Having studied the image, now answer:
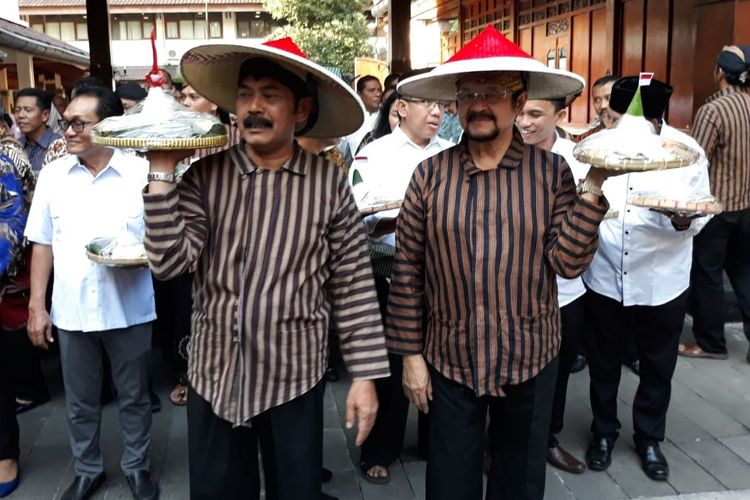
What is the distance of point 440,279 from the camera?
7.84 ft

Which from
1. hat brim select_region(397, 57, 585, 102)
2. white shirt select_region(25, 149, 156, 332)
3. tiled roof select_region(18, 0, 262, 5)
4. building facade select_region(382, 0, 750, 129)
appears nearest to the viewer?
hat brim select_region(397, 57, 585, 102)

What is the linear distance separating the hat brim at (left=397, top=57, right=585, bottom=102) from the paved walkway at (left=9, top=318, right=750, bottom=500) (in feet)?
6.15

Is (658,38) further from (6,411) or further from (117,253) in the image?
(6,411)

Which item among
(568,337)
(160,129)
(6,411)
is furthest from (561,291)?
(6,411)

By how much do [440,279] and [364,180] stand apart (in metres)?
1.03

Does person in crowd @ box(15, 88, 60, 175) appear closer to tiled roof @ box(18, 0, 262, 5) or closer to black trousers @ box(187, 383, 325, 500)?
black trousers @ box(187, 383, 325, 500)

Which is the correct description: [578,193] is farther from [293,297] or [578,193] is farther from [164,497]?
[164,497]

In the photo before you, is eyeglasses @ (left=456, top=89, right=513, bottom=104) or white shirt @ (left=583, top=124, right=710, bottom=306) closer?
eyeglasses @ (left=456, top=89, right=513, bottom=104)

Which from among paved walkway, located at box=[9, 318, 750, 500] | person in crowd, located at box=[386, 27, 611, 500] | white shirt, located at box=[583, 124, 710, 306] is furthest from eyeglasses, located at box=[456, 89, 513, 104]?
paved walkway, located at box=[9, 318, 750, 500]

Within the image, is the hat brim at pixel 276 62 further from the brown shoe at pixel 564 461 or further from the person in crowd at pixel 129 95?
the person in crowd at pixel 129 95

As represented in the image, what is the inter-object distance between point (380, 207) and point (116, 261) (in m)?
1.07

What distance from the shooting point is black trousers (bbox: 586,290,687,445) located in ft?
11.2

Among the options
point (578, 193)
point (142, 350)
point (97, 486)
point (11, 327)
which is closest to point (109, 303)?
point (142, 350)

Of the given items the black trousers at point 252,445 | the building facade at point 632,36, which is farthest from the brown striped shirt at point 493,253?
the building facade at point 632,36
